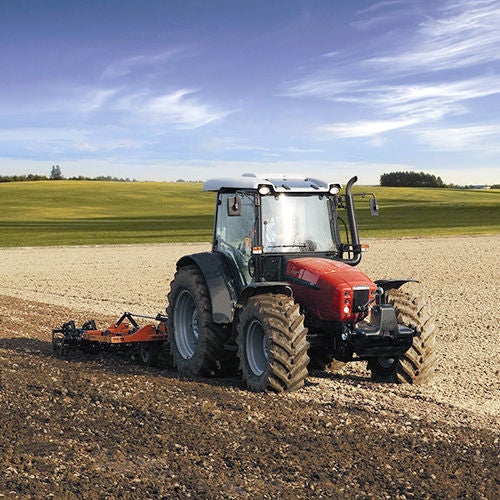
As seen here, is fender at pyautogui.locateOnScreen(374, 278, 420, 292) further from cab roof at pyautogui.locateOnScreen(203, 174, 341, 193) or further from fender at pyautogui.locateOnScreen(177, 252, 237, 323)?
fender at pyautogui.locateOnScreen(177, 252, 237, 323)

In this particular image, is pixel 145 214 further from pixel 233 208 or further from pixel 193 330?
pixel 233 208

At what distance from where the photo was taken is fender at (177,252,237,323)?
884cm

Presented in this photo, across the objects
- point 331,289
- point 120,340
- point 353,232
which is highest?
point 353,232

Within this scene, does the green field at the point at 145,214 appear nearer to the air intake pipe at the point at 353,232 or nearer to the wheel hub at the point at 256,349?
the air intake pipe at the point at 353,232

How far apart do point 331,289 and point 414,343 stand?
123cm

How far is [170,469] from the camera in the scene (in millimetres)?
6199

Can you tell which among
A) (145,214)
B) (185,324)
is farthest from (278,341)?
(145,214)

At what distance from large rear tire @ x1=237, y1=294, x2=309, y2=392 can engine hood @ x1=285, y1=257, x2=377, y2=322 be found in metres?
0.37

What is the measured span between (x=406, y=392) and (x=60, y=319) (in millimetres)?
7996

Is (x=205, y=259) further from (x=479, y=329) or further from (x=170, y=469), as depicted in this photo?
(x=479, y=329)

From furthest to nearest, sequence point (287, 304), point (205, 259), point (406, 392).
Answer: point (205, 259), point (406, 392), point (287, 304)

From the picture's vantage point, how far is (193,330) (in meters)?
9.63

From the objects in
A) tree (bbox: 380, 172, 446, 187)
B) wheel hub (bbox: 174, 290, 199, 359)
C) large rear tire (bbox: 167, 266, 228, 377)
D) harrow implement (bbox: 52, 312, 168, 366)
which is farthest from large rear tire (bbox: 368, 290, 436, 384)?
tree (bbox: 380, 172, 446, 187)

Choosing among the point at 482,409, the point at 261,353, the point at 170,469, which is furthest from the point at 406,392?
the point at 170,469
